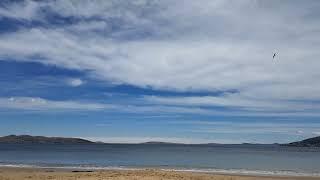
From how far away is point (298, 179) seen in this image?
123 ft

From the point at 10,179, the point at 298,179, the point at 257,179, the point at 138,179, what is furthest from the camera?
the point at 298,179

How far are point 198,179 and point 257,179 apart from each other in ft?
26.5

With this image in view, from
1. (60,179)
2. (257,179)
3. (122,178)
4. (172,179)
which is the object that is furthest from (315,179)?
(60,179)

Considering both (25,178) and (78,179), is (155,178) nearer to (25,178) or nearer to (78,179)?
(78,179)

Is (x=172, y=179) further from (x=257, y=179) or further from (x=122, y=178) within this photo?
(x=257, y=179)

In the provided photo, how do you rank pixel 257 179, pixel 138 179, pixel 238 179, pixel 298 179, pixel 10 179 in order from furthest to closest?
pixel 298 179 < pixel 257 179 < pixel 238 179 < pixel 10 179 < pixel 138 179

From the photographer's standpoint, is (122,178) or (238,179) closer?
(122,178)

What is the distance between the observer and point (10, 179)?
28.0 m

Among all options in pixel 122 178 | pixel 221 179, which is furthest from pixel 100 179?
pixel 221 179

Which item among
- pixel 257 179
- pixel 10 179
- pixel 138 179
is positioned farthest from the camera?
pixel 257 179

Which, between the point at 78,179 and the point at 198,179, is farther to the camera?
the point at 198,179

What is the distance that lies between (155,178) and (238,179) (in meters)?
7.38

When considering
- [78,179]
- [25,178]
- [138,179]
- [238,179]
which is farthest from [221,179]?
[25,178]

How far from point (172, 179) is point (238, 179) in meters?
6.49
